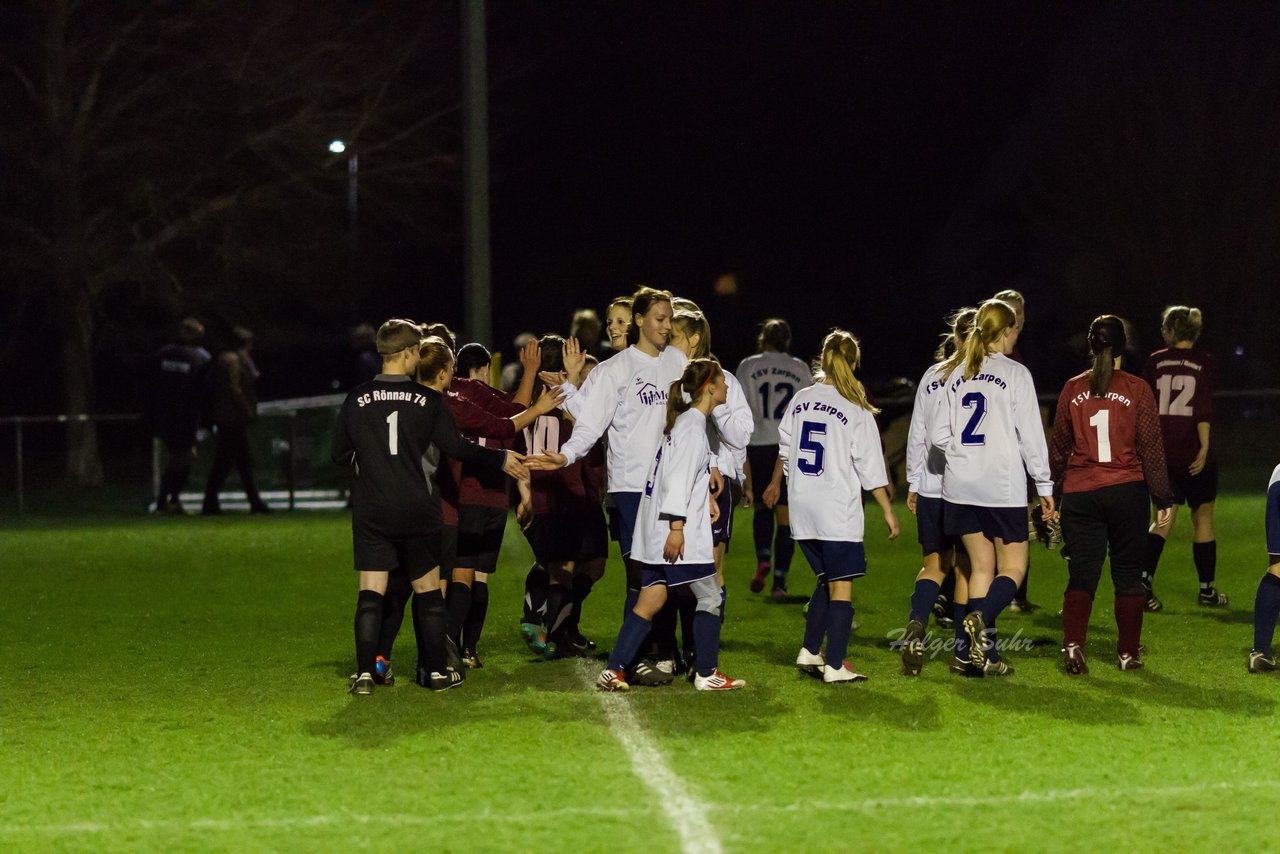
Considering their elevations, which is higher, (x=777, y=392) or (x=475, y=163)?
(x=475, y=163)


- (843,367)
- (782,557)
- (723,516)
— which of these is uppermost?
(843,367)

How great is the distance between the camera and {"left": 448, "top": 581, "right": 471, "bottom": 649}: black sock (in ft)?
27.8

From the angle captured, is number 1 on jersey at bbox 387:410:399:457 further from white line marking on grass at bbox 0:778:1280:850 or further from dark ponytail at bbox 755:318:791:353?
dark ponytail at bbox 755:318:791:353

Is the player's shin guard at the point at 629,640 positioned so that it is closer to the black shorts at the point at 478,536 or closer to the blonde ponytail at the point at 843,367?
the black shorts at the point at 478,536

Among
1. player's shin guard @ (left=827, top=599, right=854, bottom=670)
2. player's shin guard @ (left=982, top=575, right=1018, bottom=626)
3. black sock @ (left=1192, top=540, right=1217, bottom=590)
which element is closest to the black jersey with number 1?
player's shin guard @ (left=827, top=599, right=854, bottom=670)

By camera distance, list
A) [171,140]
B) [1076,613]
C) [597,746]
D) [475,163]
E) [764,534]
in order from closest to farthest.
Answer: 1. [597,746]
2. [1076,613]
3. [764,534]
4. [475,163]
5. [171,140]

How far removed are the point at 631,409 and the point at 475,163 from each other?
5.31m

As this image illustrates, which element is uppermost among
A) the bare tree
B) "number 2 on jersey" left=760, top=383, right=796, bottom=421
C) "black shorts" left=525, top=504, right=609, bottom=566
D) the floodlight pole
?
the bare tree

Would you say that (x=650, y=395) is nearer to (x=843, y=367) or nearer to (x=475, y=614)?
(x=843, y=367)

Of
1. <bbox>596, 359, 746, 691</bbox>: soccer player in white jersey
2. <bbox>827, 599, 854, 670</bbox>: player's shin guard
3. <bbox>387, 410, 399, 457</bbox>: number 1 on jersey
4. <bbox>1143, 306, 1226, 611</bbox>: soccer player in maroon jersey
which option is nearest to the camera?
<bbox>596, 359, 746, 691</bbox>: soccer player in white jersey

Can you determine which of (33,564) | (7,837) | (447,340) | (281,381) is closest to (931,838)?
(7,837)

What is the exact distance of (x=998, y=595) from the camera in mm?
7953

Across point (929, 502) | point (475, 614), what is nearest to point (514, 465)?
point (475, 614)

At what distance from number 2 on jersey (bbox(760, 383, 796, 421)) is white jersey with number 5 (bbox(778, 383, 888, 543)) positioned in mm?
3628
